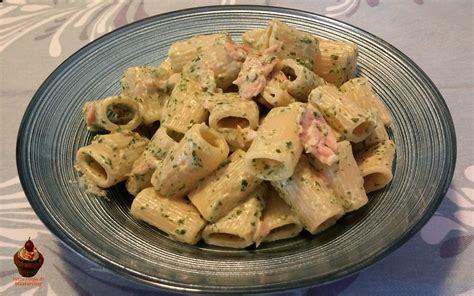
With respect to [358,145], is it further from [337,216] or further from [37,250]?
A: [37,250]

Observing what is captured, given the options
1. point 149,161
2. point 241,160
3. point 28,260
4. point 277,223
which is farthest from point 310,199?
point 28,260

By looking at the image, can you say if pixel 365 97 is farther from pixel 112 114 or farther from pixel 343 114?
pixel 112 114

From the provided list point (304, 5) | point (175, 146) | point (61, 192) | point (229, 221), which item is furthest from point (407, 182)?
point (304, 5)

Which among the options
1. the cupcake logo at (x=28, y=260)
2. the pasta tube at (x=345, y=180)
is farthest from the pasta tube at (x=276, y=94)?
the cupcake logo at (x=28, y=260)

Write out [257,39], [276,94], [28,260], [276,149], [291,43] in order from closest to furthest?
[276,149], [28,260], [276,94], [291,43], [257,39]

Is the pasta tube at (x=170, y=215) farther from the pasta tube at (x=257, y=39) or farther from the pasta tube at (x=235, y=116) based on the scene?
the pasta tube at (x=257, y=39)

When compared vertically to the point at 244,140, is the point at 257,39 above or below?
above
